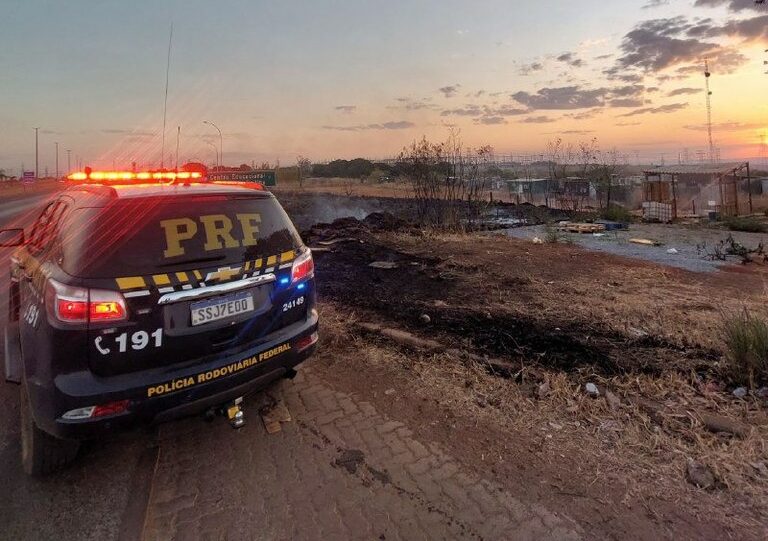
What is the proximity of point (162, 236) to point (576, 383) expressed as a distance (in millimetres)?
3243

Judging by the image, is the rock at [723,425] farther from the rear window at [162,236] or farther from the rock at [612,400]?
the rear window at [162,236]

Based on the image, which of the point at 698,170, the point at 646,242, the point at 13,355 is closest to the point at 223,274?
the point at 13,355

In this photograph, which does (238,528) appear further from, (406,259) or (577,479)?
A: (406,259)

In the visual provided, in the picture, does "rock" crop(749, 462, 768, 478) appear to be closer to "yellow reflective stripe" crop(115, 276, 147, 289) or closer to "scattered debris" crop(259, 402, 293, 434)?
"scattered debris" crop(259, 402, 293, 434)

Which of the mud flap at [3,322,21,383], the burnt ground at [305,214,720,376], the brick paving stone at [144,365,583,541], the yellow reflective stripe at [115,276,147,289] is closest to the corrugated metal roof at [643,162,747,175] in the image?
the burnt ground at [305,214,720,376]

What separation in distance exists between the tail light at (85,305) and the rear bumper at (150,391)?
0.29 m

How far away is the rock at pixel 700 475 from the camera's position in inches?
98.2

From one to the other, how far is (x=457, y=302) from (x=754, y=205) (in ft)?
72.7

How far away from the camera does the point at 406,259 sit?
916cm

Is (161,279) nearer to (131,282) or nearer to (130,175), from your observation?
(131,282)

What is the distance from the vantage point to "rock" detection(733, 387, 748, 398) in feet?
10.8

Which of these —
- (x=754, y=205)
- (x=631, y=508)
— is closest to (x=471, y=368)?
(x=631, y=508)

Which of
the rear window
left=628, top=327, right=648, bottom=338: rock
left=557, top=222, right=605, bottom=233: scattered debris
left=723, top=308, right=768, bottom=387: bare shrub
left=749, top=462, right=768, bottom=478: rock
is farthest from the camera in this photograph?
left=557, top=222, right=605, bottom=233: scattered debris

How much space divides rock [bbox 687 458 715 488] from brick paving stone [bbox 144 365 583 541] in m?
0.83
